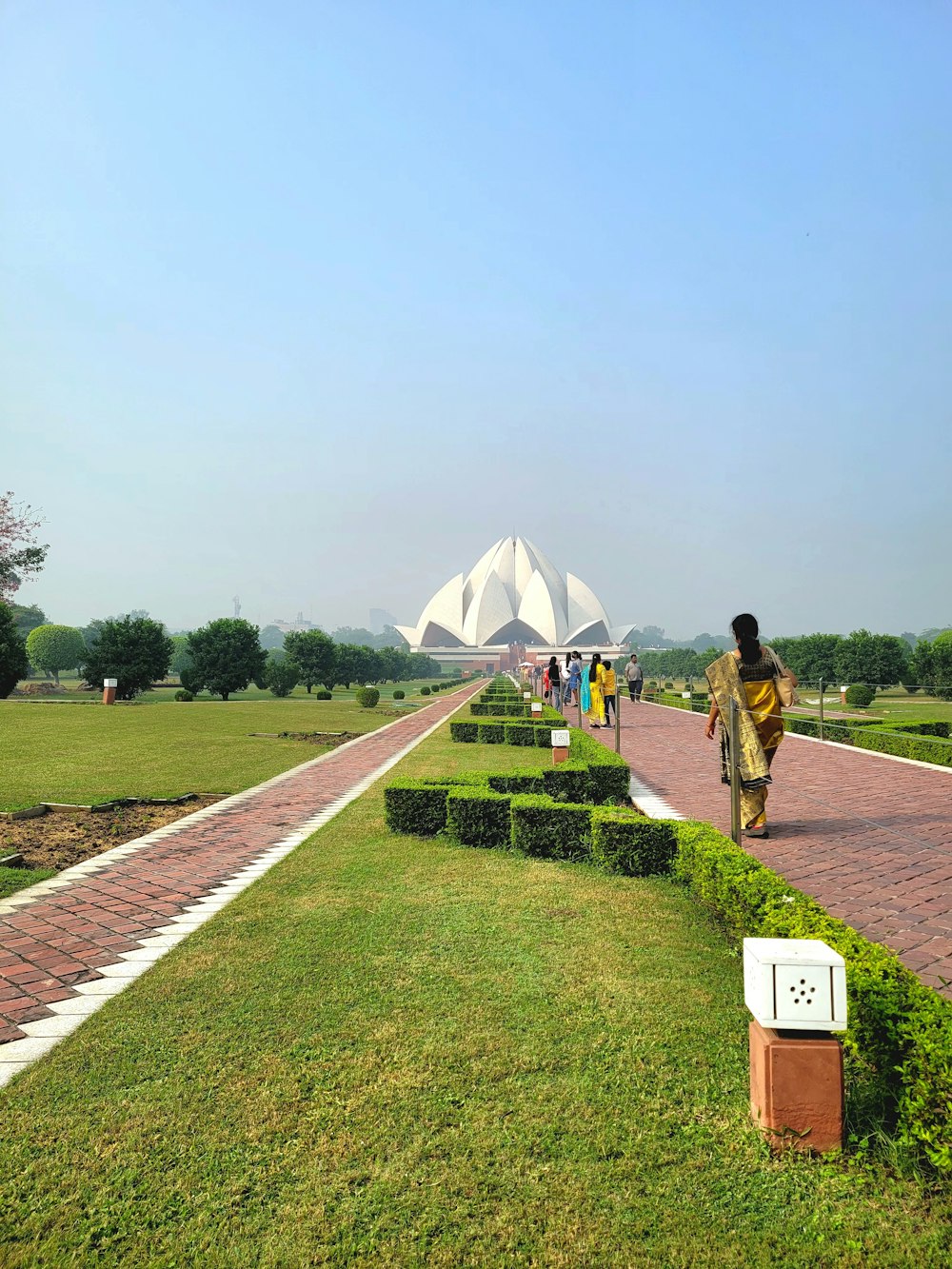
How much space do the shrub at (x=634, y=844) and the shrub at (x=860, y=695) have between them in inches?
895

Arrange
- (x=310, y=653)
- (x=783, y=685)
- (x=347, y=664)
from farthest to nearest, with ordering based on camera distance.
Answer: (x=347, y=664) < (x=310, y=653) < (x=783, y=685)

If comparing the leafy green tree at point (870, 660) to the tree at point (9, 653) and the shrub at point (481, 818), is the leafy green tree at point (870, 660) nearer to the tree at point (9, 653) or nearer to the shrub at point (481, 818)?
the tree at point (9, 653)

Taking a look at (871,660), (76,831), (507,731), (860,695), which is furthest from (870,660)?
(76,831)

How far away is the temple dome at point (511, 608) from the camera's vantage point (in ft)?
338

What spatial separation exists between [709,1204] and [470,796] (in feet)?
14.0

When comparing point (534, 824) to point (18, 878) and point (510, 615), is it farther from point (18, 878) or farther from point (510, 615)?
point (510, 615)

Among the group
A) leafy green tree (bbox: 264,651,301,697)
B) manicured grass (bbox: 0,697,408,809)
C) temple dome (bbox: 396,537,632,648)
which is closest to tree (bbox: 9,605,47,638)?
temple dome (bbox: 396,537,632,648)

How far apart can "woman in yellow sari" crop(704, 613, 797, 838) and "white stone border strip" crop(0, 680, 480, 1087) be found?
3.35 metres

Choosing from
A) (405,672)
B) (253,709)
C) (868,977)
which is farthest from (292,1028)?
(405,672)

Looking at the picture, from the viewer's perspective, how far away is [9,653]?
1142 inches

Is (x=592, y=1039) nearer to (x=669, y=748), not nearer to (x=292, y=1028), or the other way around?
(x=292, y=1028)

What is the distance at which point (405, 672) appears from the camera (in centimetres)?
8731

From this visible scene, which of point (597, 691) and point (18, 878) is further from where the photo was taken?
point (597, 691)

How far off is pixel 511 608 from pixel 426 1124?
102010 mm
